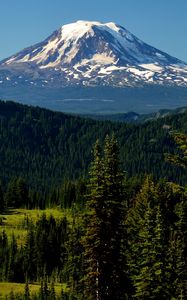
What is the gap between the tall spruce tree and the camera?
3506 centimetres

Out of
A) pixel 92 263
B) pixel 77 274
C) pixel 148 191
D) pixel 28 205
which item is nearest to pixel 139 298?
pixel 92 263

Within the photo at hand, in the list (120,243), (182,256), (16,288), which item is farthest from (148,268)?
(16,288)

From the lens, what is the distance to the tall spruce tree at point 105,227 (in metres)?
35.1

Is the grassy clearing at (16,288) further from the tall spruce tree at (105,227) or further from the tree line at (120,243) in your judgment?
the tall spruce tree at (105,227)

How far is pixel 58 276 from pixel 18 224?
112ft

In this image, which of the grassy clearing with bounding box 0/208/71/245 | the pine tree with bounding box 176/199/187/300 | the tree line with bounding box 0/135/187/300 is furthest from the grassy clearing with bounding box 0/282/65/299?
the pine tree with bounding box 176/199/187/300

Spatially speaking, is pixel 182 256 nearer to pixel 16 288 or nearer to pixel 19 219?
pixel 16 288

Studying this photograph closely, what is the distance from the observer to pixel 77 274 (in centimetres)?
9819

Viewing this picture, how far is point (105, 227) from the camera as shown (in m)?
35.1

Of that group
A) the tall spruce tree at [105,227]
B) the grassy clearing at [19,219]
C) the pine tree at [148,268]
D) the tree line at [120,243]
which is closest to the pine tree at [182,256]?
the tree line at [120,243]

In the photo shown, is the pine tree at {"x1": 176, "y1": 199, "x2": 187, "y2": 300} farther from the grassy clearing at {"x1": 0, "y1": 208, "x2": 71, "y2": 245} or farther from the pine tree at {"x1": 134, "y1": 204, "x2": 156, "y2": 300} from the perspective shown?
the grassy clearing at {"x1": 0, "y1": 208, "x2": 71, "y2": 245}

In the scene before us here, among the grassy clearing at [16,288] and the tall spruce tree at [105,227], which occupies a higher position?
the tall spruce tree at [105,227]

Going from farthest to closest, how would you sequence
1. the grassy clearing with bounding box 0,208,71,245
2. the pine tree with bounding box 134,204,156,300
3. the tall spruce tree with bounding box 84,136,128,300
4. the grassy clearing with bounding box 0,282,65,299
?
the grassy clearing with bounding box 0,208,71,245, the grassy clearing with bounding box 0,282,65,299, the pine tree with bounding box 134,204,156,300, the tall spruce tree with bounding box 84,136,128,300

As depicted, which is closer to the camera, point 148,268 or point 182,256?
point 148,268
